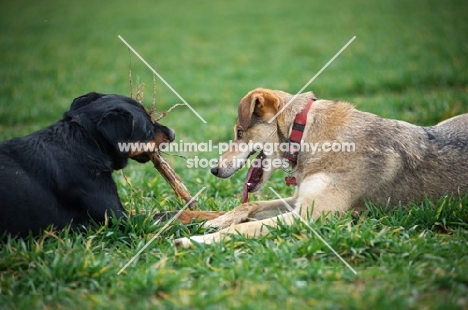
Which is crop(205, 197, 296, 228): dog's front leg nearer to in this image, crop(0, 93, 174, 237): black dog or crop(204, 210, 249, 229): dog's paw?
crop(204, 210, 249, 229): dog's paw

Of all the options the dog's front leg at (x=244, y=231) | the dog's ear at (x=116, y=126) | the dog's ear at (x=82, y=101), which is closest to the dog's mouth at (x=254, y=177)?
the dog's front leg at (x=244, y=231)

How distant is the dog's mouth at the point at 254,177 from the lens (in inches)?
241

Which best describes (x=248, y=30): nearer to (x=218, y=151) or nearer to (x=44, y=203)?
(x=218, y=151)

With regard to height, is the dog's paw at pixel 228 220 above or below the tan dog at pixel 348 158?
below

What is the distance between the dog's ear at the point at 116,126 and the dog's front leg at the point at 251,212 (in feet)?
4.10

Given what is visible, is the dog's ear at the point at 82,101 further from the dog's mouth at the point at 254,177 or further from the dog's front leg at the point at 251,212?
the dog's mouth at the point at 254,177

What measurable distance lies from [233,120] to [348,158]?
5394 millimetres

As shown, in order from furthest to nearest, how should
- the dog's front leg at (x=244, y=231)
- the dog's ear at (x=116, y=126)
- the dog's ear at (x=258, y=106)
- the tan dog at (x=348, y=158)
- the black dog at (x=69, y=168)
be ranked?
the dog's ear at (x=258, y=106) → the tan dog at (x=348, y=158) → the dog's ear at (x=116, y=126) → the dog's front leg at (x=244, y=231) → the black dog at (x=69, y=168)

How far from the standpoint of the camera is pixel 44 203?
16.7ft

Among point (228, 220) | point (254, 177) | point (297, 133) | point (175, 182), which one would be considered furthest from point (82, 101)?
point (297, 133)

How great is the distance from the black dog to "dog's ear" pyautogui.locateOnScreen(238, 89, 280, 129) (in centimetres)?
106

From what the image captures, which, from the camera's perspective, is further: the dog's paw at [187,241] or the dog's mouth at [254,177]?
the dog's mouth at [254,177]

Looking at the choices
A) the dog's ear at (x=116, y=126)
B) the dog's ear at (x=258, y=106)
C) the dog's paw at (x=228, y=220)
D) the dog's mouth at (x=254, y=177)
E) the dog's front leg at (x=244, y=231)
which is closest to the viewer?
the dog's front leg at (x=244, y=231)

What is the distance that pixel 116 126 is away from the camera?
5.30 meters
